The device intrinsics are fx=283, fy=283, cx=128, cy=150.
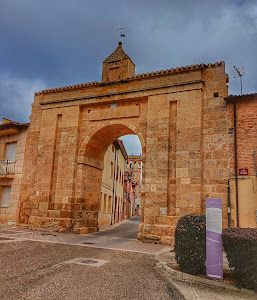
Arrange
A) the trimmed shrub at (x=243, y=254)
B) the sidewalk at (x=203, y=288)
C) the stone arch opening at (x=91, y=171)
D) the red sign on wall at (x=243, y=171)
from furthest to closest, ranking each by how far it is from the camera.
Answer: the stone arch opening at (x=91, y=171)
the red sign on wall at (x=243, y=171)
the trimmed shrub at (x=243, y=254)
the sidewalk at (x=203, y=288)

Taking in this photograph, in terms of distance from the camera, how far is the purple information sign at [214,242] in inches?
182

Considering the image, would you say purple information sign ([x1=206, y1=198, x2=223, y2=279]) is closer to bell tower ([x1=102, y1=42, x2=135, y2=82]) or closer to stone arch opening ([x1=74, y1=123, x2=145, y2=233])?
stone arch opening ([x1=74, y1=123, x2=145, y2=233])

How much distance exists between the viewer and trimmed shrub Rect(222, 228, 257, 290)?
4.11m

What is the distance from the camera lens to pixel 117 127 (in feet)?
38.7

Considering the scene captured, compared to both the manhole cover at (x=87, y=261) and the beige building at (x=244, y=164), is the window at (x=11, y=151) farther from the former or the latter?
the beige building at (x=244, y=164)

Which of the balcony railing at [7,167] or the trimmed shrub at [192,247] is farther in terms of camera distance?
the balcony railing at [7,167]

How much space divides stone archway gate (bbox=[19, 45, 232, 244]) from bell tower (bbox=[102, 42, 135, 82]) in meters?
0.05

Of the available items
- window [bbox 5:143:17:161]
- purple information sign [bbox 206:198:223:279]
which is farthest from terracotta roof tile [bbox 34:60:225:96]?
purple information sign [bbox 206:198:223:279]

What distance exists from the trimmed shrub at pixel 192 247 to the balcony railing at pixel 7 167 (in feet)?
34.2

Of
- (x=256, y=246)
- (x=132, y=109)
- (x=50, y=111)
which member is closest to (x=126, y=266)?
(x=256, y=246)

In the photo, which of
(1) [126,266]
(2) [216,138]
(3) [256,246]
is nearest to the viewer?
(3) [256,246]

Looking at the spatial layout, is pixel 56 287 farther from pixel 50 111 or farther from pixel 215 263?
pixel 50 111

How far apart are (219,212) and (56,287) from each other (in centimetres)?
283

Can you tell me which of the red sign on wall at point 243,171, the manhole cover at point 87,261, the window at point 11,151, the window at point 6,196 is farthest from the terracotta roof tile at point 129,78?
the manhole cover at point 87,261
